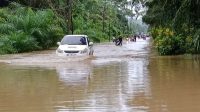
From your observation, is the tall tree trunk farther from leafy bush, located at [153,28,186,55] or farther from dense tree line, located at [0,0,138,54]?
leafy bush, located at [153,28,186,55]

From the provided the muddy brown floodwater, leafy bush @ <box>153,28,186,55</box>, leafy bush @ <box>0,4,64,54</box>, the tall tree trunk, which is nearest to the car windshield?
leafy bush @ <box>153,28,186,55</box>

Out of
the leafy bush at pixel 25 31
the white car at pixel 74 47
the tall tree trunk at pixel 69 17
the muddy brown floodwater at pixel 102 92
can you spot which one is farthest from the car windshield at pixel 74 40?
the tall tree trunk at pixel 69 17

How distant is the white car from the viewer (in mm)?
26062

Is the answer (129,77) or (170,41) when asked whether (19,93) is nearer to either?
(129,77)

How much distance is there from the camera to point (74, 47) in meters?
26.3

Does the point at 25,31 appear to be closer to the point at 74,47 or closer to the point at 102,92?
the point at 74,47

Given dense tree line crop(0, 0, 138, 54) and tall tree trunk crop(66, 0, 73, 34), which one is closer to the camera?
dense tree line crop(0, 0, 138, 54)

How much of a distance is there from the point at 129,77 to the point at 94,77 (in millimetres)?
1167

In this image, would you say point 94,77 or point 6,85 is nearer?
point 6,85

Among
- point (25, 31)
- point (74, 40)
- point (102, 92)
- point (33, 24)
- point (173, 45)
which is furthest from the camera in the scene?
point (33, 24)

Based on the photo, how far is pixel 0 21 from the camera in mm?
40125

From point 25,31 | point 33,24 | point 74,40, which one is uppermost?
point 33,24

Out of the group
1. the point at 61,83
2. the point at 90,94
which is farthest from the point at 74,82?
the point at 90,94

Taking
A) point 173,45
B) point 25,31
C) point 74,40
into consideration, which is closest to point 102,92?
point 74,40
